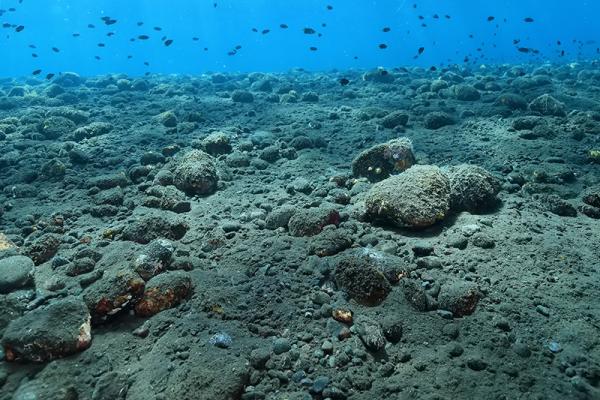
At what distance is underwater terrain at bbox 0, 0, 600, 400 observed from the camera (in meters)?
3.89

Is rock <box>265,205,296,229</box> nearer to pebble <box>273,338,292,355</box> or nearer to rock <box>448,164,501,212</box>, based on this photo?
pebble <box>273,338,292,355</box>

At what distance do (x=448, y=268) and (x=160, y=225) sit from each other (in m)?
4.86

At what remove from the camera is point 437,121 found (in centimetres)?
1169

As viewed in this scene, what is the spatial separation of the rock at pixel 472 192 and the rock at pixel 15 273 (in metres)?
6.91

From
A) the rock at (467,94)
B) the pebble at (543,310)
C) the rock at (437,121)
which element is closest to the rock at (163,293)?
the pebble at (543,310)

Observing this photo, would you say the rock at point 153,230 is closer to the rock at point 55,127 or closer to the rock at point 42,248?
the rock at point 42,248

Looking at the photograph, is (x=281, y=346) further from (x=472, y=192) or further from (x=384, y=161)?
(x=384, y=161)

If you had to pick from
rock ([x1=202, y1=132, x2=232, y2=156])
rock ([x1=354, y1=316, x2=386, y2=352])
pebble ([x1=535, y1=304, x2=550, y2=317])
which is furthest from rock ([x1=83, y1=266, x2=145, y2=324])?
rock ([x1=202, y1=132, x2=232, y2=156])

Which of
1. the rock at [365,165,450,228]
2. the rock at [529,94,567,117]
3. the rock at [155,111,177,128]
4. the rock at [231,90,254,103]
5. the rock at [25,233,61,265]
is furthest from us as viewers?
the rock at [231,90,254,103]

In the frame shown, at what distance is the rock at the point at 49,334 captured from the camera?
161 inches

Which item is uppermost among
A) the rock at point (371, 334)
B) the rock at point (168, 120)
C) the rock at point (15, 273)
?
the rock at point (168, 120)

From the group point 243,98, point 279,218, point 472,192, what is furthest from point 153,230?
point 243,98

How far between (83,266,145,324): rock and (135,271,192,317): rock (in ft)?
0.37

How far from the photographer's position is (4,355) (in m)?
4.19
